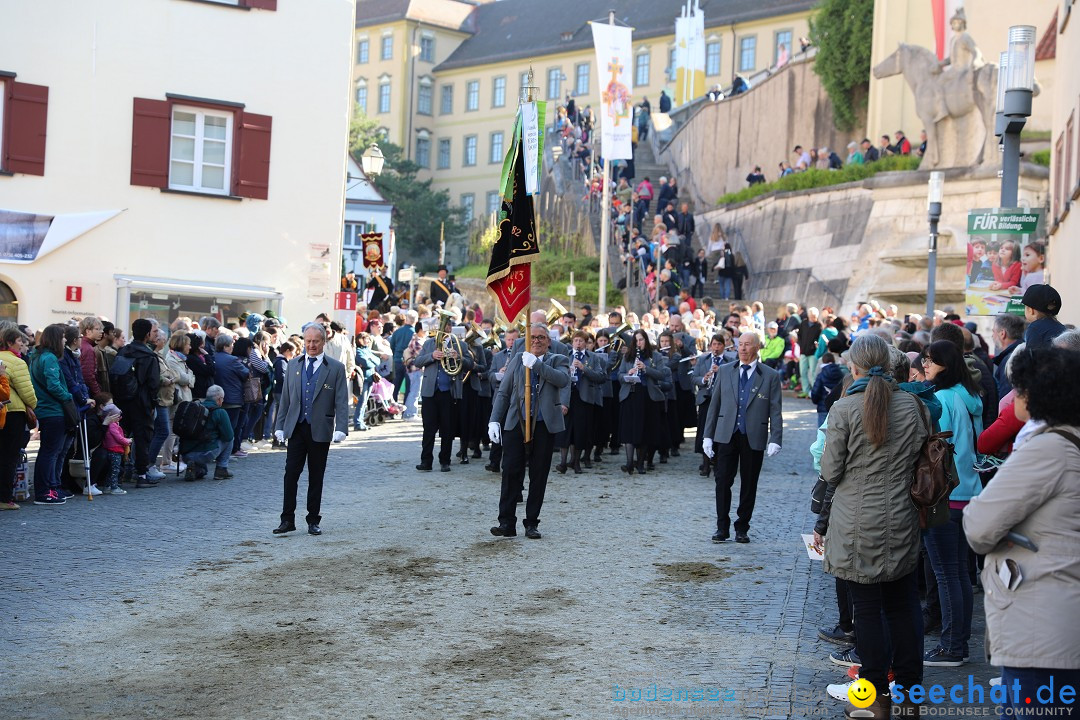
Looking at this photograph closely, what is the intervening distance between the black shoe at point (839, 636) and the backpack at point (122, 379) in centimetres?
859

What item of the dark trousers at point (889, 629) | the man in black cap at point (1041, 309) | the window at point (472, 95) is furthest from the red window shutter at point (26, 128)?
the window at point (472, 95)

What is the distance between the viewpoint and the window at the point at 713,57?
70938 millimetres

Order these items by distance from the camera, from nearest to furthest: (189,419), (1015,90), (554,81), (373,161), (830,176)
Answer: (1015,90), (189,419), (373,161), (830,176), (554,81)

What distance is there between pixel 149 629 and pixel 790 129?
107 feet

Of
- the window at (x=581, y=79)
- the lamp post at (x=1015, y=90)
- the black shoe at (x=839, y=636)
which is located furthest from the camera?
the window at (x=581, y=79)

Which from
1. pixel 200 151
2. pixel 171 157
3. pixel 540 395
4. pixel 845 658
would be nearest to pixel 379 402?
pixel 200 151

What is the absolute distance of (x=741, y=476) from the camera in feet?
38.1

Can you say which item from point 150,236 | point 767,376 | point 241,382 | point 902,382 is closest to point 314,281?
point 150,236

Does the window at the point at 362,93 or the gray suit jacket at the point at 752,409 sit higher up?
the window at the point at 362,93

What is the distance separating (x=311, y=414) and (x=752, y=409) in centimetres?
394

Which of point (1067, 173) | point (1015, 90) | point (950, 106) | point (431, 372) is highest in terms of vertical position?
point (950, 106)

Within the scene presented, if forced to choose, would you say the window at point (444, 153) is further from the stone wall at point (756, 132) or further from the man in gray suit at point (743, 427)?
the man in gray suit at point (743, 427)

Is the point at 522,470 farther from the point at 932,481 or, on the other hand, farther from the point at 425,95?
the point at 425,95

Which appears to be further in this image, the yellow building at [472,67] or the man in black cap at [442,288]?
the yellow building at [472,67]
